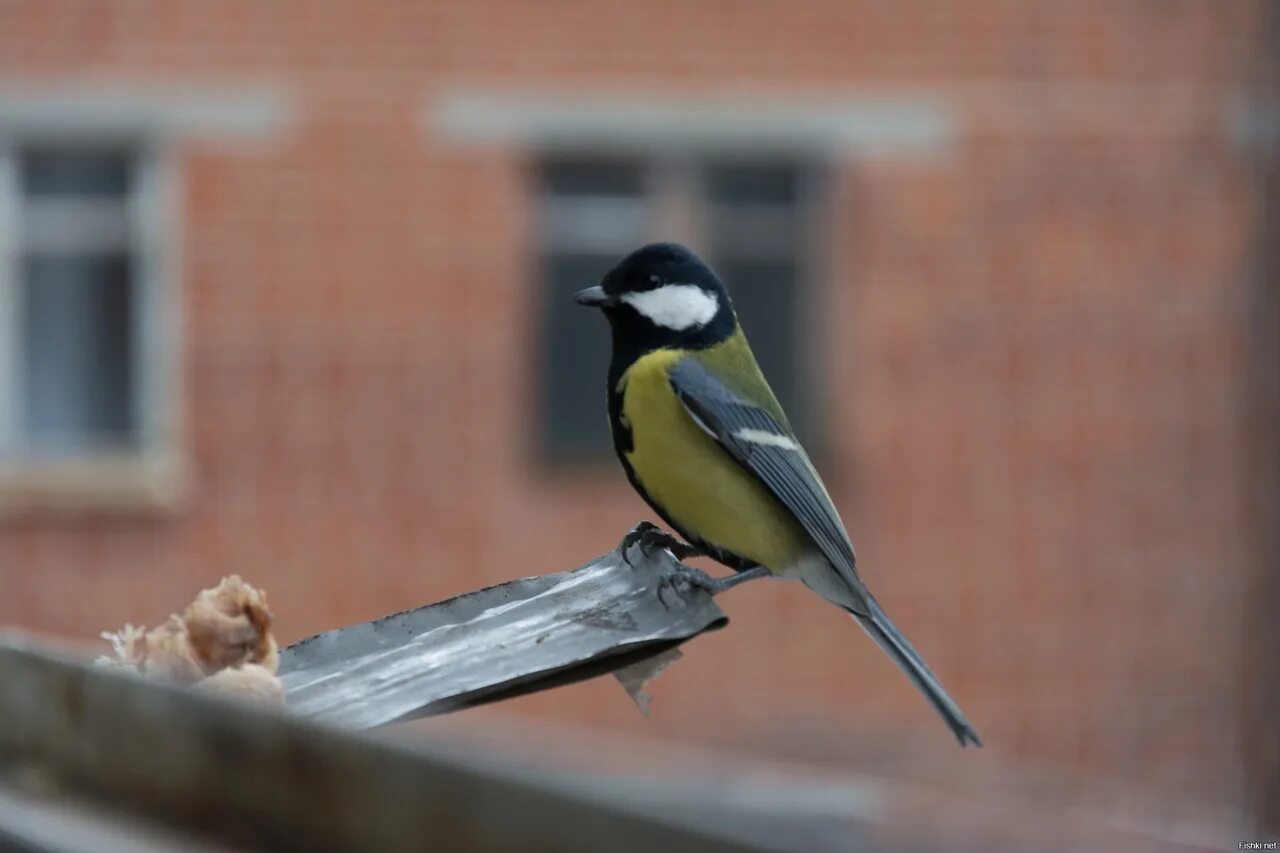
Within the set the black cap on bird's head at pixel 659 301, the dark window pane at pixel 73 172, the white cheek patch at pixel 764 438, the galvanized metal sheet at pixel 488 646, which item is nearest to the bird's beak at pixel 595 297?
the black cap on bird's head at pixel 659 301

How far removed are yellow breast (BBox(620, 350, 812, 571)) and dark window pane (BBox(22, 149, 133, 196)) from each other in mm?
5756

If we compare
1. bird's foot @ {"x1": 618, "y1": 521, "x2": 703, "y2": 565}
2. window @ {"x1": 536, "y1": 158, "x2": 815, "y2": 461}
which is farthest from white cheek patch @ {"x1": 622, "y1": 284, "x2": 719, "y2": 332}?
window @ {"x1": 536, "y1": 158, "x2": 815, "y2": 461}

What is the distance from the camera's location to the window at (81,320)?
7.71 meters

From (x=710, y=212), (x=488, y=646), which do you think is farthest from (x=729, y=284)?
(x=488, y=646)

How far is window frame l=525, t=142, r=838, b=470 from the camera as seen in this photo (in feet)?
25.7

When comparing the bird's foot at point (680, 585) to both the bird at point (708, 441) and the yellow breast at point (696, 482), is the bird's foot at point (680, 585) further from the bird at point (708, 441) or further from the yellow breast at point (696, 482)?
the yellow breast at point (696, 482)

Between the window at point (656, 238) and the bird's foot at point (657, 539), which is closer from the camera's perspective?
the bird's foot at point (657, 539)

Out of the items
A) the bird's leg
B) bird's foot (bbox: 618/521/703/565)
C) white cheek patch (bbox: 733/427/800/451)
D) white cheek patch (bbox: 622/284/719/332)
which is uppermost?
white cheek patch (bbox: 622/284/719/332)

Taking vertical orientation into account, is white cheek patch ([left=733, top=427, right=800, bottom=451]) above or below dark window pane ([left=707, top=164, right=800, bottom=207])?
below

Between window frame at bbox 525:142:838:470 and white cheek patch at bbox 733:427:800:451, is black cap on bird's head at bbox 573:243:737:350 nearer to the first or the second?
white cheek patch at bbox 733:427:800:451

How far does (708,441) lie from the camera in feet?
8.01

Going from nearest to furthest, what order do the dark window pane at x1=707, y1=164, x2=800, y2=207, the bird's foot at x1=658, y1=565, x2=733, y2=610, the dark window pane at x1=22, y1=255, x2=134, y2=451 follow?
the bird's foot at x1=658, y1=565, x2=733, y2=610
the dark window pane at x1=22, y1=255, x2=134, y2=451
the dark window pane at x1=707, y1=164, x2=800, y2=207

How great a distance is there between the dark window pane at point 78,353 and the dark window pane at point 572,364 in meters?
1.72

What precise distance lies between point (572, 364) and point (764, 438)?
5585 mm
